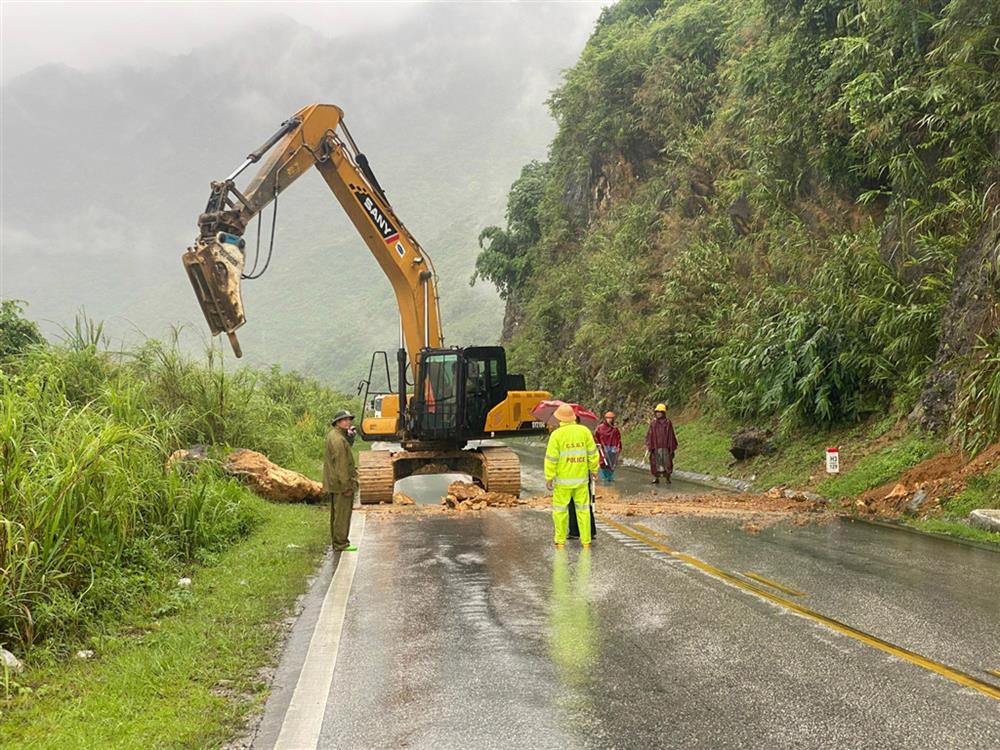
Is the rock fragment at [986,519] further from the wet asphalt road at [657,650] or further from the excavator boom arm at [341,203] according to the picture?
the excavator boom arm at [341,203]

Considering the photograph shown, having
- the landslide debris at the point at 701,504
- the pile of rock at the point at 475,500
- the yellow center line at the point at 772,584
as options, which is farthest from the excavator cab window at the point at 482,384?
the yellow center line at the point at 772,584

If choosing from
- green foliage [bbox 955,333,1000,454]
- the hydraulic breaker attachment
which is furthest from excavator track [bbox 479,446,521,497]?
green foliage [bbox 955,333,1000,454]

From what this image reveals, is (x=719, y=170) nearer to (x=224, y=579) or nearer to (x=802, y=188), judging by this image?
(x=802, y=188)

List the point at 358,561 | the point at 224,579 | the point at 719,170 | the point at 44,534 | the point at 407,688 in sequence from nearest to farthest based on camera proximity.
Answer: the point at 407,688
the point at 44,534
the point at 224,579
the point at 358,561
the point at 719,170

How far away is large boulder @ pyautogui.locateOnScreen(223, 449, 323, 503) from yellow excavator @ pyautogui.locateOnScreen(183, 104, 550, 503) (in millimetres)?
1055

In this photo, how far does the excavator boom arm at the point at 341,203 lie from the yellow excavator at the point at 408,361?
2cm

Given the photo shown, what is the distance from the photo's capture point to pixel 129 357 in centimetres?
1808

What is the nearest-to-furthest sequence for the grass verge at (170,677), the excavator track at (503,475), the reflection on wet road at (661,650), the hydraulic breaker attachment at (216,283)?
the reflection on wet road at (661,650) < the grass verge at (170,677) < the hydraulic breaker attachment at (216,283) < the excavator track at (503,475)

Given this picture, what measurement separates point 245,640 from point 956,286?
14.1 metres

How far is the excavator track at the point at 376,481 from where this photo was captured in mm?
17734

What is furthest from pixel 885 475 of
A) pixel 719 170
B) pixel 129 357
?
pixel 719 170

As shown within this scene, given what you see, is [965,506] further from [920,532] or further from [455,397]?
[455,397]

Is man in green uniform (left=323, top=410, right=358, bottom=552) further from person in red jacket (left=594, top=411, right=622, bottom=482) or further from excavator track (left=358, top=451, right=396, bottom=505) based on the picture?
person in red jacket (left=594, top=411, right=622, bottom=482)

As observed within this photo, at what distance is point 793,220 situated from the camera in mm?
27531
